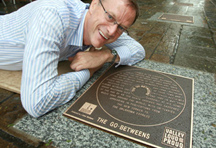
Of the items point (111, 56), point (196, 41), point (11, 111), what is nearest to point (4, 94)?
point (11, 111)

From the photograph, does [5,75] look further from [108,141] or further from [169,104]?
[169,104]

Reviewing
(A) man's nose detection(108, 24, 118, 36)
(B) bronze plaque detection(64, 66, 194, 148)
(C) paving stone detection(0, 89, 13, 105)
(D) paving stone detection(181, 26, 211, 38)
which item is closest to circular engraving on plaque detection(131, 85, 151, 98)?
(B) bronze plaque detection(64, 66, 194, 148)

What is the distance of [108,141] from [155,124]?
0.38 meters

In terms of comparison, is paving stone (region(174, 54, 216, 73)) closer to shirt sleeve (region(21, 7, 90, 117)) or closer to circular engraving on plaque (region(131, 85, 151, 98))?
circular engraving on plaque (region(131, 85, 151, 98))

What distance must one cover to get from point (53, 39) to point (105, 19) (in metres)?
0.46

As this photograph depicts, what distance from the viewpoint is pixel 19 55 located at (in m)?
1.70

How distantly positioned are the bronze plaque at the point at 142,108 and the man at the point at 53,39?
20cm

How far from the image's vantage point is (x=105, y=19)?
1375 mm

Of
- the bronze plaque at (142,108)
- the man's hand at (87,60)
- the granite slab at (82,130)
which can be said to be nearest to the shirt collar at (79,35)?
the man's hand at (87,60)

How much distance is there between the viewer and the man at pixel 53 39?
47.5 inches

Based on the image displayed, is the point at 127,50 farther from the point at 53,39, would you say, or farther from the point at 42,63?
the point at 42,63

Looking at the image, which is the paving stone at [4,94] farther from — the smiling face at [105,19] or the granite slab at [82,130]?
the smiling face at [105,19]

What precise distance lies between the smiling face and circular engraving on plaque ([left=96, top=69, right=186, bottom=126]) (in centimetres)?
47

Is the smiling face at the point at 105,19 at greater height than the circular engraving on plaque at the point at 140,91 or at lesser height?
greater
